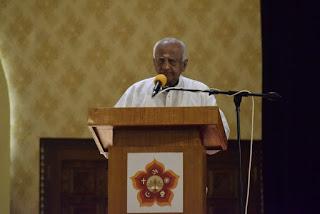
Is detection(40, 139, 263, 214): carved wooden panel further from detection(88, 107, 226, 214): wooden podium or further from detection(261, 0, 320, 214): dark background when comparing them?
detection(88, 107, 226, 214): wooden podium

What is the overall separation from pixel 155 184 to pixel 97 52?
3.64 meters

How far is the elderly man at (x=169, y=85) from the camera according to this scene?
3.50 metres

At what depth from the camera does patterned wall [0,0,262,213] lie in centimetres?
589

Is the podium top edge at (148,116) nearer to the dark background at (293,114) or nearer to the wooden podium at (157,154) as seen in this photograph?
the wooden podium at (157,154)

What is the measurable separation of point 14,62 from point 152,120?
3.74 m

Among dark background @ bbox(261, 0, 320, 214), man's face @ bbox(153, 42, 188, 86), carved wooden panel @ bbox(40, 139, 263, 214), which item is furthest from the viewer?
carved wooden panel @ bbox(40, 139, 263, 214)

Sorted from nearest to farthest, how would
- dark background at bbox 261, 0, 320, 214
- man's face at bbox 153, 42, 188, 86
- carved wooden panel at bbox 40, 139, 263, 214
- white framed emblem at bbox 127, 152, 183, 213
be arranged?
white framed emblem at bbox 127, 152, 183, 213 < man's face at bbox 153, 42, 188, 86 < dark background at bbox 261, 0, 320, 214 < carved wooden panel at bbox 40, 139, 263, 214

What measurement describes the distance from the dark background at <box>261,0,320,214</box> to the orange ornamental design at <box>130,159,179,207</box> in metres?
3.03

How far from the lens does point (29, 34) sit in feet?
19.6

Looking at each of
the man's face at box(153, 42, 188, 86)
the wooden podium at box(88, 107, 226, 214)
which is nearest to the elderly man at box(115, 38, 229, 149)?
the man's face at box(153, 42, 188, 86)

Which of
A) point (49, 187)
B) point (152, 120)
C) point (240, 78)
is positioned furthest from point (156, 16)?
point (152, 120)

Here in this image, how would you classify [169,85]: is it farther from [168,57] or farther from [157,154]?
[157,154]

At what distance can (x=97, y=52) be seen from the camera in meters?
5.96

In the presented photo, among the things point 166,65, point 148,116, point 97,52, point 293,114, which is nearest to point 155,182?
point 148,116
